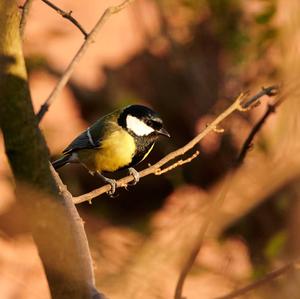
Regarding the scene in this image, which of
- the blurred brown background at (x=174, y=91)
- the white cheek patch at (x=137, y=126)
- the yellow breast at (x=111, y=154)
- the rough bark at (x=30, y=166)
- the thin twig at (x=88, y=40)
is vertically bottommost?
the rough bark at (x=30, y=166)

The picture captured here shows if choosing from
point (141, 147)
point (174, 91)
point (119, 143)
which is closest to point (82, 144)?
point (119, 143)

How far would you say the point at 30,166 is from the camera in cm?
138

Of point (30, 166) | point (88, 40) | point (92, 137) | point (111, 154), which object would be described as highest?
point (92, 137)

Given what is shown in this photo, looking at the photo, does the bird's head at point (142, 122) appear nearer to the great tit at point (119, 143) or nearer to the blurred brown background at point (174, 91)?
the great tit at point (119, 143)

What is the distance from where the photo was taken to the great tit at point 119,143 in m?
3.30

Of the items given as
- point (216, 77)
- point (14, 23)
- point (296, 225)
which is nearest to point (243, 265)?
point (296, 225)

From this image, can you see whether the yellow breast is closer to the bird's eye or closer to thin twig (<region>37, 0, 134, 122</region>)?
the bird's eye

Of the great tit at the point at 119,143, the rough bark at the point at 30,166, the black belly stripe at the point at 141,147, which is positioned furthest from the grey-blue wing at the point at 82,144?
the rough bark at the point at 30,166

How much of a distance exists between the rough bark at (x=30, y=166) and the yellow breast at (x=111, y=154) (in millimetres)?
1823

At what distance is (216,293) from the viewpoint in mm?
2906

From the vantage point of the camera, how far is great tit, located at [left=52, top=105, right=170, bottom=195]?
130 inches

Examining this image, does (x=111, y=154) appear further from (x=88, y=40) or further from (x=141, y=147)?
(x=88, y=40)

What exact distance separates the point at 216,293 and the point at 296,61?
1.14 metres

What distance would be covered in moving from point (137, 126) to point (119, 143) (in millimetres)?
121
